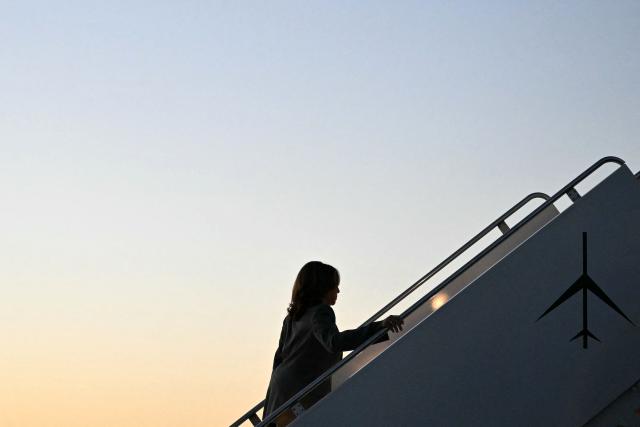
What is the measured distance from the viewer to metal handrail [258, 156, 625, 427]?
14.8 feet

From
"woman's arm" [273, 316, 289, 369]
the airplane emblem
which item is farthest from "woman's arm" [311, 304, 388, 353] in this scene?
the airplane emblem

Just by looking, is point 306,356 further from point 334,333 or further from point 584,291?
point 584,291

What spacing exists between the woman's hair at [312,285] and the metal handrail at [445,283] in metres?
0.46

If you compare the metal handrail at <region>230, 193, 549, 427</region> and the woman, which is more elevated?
the metal handrail at <region>230, 193, 549, 427</region>

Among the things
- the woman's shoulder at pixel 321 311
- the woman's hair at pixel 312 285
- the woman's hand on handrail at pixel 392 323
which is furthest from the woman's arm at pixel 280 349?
the woman's hand on handrail at pixel 392 323

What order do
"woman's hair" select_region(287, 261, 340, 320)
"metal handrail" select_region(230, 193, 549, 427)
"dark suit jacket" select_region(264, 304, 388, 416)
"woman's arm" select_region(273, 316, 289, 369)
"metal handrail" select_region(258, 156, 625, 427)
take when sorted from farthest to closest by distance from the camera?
"metal handrail" select_region(230, 193, 549, 427) < "woman's arm" select_region(273, 316, 289, 369) < "woman's hair" select_region(287, 261, 340, 320) < "dark suit jacket" select_region(264, 304, 388, 416) < "metal handrail" select_region(258, 156, 625, 427)

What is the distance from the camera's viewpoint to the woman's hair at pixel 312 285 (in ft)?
16.1

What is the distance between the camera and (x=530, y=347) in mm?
4816

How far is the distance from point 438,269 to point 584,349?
1463mm

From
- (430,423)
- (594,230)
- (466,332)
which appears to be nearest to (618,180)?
(594,230)

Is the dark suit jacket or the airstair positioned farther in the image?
the dark suit jacket

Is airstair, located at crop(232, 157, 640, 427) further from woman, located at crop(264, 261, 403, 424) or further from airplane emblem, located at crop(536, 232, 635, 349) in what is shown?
woman, located at crop(264, 261, 403, 424)

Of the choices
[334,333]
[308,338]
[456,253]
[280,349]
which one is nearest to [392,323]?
[334,333]

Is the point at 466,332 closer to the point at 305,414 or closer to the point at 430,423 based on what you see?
the point at 430,423
